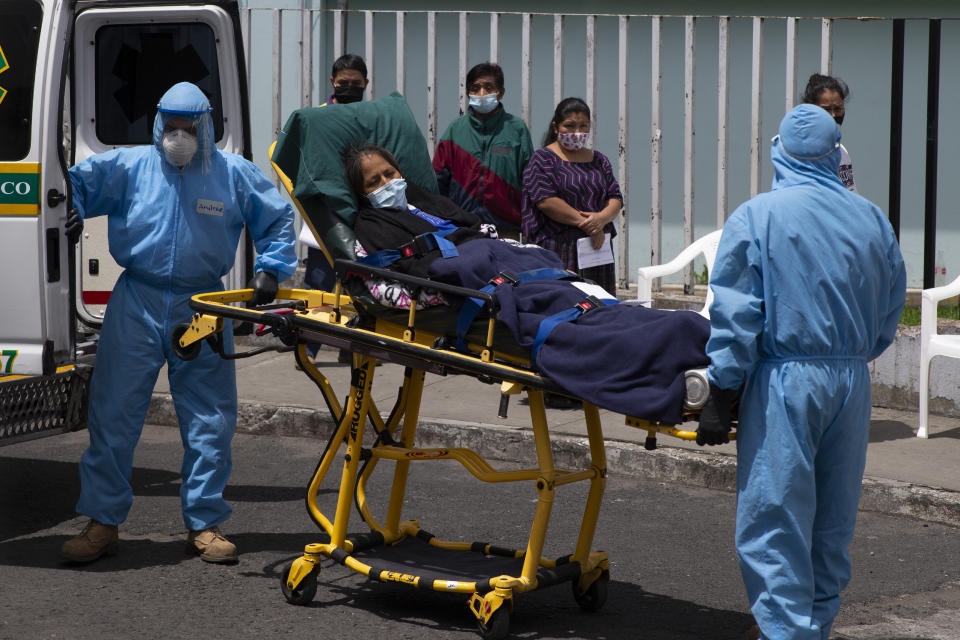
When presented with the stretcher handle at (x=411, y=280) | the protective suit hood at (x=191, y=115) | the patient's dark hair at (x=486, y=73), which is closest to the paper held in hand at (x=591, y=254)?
the patient's dark hair at (x=486, y=73)

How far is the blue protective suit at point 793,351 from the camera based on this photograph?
3982 millimetres

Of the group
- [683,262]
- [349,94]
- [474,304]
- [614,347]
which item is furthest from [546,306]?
[349,94]

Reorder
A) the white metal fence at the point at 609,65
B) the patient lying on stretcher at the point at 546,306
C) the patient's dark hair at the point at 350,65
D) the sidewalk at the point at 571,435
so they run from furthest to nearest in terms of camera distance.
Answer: the white metal fence at the point at 609,65 < the patient's dark hair at the point at 350,65 < the sidewalk at the point at 571,435 < the patient lying on stretcher at the point at 546,306

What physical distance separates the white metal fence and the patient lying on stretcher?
3433 mm

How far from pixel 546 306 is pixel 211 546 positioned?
1891 millimetres

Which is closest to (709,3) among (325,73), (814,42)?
(814,42)

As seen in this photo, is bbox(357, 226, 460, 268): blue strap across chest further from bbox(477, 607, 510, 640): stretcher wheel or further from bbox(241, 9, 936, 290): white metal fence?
bbox(241, 9, 936, 290): white metal fence

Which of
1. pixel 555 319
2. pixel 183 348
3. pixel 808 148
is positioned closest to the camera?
pixel 808 148

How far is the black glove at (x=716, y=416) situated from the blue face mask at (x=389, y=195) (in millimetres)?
1727

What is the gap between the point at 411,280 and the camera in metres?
4.55

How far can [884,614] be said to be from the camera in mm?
4848

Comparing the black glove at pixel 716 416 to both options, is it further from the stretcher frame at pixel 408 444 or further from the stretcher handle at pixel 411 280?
the stretcher handle at pixel 411 280

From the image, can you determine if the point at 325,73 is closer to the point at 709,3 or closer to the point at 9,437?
the point at 709,3

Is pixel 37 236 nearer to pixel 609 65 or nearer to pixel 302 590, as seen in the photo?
pixel 302 590
